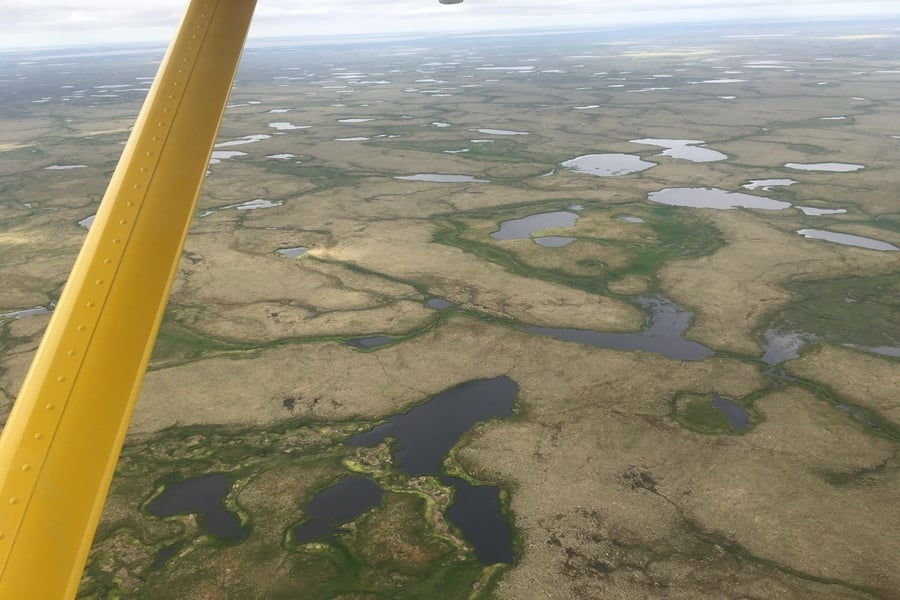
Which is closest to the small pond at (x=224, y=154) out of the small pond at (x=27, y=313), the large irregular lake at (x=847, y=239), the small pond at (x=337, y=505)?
the small pond at (x=27, y=313)

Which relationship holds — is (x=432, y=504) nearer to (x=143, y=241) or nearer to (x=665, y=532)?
(x=665, y=532)

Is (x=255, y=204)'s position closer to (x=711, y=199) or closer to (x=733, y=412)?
(x=711, y=199)

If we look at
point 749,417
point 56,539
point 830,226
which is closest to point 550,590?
point 749,417

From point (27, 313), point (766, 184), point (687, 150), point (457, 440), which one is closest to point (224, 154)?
point (27, 313)

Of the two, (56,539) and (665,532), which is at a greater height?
(56,539)

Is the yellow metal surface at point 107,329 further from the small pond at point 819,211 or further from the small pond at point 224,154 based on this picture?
the small pond at point 224,154

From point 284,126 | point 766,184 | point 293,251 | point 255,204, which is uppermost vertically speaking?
point 284,126

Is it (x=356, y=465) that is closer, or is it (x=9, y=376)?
(x=356, y=465)
